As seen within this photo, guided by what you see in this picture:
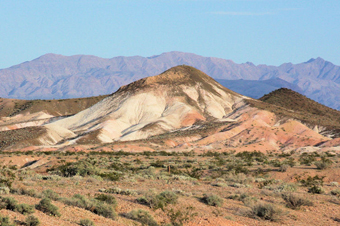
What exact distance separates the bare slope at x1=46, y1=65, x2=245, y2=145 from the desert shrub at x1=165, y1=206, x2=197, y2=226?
78.4m

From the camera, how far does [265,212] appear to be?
18.8 m

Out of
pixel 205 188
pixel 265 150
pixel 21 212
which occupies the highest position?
pixel 21 212

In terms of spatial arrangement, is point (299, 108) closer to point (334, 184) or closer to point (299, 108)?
point (299, 108)

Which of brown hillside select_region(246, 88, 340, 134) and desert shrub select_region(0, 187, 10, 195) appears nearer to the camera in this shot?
desert shrub select_region(0, 187, 10, 195)

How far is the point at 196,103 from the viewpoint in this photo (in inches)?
4828

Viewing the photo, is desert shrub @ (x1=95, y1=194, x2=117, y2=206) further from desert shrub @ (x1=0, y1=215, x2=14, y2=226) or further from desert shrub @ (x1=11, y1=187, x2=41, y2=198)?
desert shrub @ (x1=0, y1=215, x2=14, y2=226)

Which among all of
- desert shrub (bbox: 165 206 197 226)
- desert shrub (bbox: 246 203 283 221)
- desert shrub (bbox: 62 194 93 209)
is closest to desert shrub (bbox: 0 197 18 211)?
desert shrub (bbox: 62 194 93 209)

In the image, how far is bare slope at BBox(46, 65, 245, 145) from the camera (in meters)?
103

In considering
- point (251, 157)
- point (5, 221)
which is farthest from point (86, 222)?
point (251, 157)

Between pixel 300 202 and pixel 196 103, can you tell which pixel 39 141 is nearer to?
pixel 196 103

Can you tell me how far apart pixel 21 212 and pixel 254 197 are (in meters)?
12.2

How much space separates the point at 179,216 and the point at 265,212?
167 inches

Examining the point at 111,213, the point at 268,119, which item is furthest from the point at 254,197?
the point at 268,119

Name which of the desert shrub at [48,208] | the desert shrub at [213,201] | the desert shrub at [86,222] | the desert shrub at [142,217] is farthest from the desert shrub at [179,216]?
the desert shrub at [48,208]
